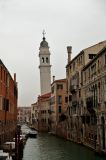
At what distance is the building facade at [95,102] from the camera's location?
29.0 m

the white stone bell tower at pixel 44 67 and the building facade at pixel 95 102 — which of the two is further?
the white stone bell tower at pixel 44 67

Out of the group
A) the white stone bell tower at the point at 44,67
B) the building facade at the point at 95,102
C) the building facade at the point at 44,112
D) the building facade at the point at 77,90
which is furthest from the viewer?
the white stone bell tower at the point at 44,67

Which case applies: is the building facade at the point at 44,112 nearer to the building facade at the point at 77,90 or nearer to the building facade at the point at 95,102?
the building facade at the point at 77,90

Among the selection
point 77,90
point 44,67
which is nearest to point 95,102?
point 77,90

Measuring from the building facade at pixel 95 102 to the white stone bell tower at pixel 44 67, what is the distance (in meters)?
44.9

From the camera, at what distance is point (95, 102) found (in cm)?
3184

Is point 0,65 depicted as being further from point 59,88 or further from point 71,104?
point 59,88

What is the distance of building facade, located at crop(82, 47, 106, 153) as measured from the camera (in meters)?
29.0

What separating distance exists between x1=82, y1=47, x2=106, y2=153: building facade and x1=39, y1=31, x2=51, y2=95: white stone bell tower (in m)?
44.9

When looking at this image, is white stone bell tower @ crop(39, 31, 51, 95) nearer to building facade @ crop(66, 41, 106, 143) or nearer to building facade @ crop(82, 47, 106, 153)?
→ building facade @ crop(66, 41, 106, 143)

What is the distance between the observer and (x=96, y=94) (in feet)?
103


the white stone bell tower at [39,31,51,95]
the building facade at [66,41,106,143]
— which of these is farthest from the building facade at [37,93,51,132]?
the building facade at [66,41,106,143]

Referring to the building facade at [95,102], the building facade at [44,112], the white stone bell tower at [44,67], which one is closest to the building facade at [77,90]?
the building facade at [95,102]

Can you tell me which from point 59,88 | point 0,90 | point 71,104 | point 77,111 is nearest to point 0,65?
point 0,90
